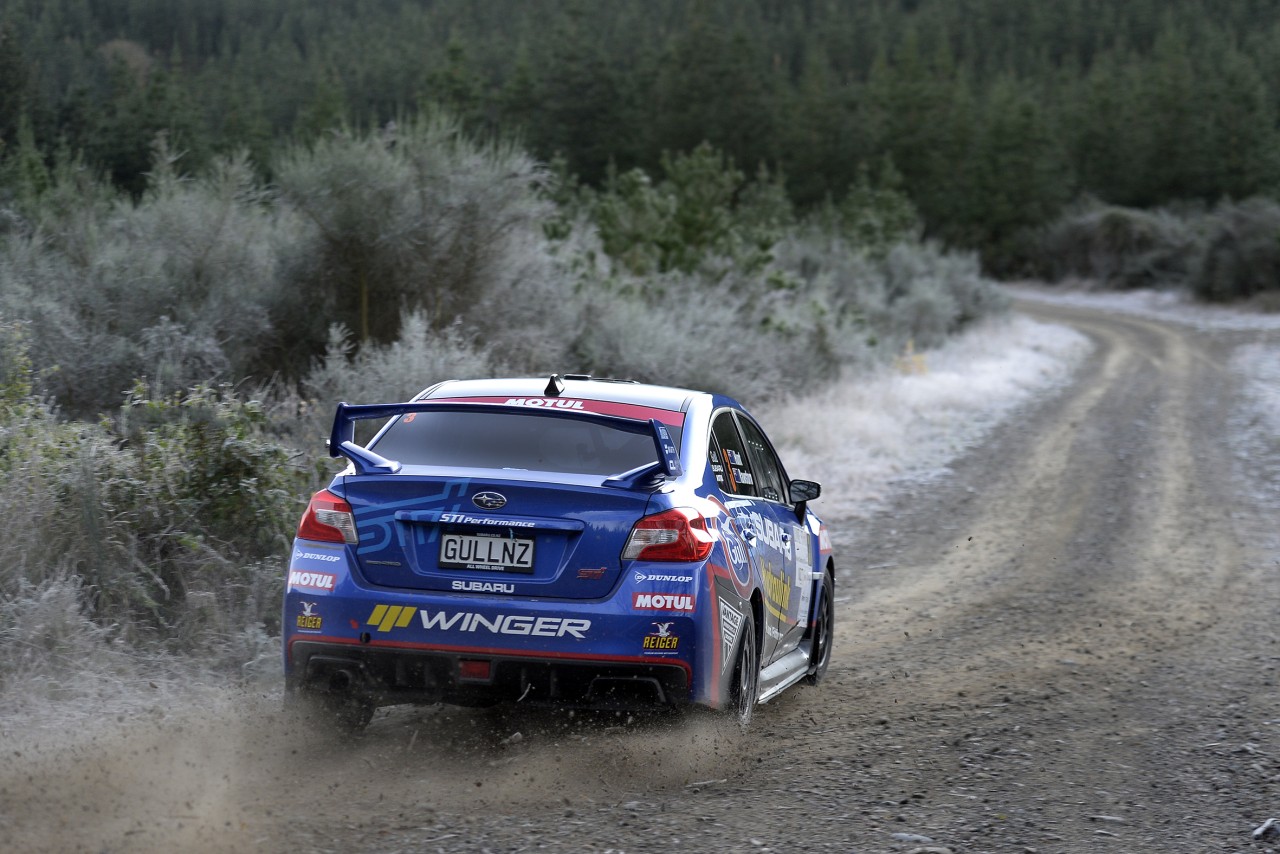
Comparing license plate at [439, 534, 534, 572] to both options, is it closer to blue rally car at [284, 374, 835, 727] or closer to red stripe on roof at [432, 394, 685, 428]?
blue rally car at [284, 374, 835, 727]

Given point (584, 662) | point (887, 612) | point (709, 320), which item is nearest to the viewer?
point (584, 662)

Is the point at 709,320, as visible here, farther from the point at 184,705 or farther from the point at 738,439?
the point at 184,705

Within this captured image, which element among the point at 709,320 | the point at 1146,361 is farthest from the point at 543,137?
the point at 709,320

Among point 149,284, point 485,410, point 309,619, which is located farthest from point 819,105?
point 309,619

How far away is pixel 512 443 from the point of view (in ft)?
19.8

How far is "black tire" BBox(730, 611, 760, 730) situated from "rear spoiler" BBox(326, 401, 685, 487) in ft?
2.44

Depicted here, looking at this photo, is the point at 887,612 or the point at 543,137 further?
the point at 543,137

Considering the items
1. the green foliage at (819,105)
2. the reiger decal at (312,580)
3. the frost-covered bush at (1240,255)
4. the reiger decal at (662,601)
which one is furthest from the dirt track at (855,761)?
the frost-covered bush at (1240,255)

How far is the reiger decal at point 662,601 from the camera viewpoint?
17.8ft

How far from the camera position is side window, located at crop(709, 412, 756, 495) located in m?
6.45

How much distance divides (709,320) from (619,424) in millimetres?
13009

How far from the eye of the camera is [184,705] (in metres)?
6.19

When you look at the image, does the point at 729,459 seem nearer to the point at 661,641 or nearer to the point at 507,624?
the point at 661,641

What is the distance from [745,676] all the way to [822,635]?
2.01m
